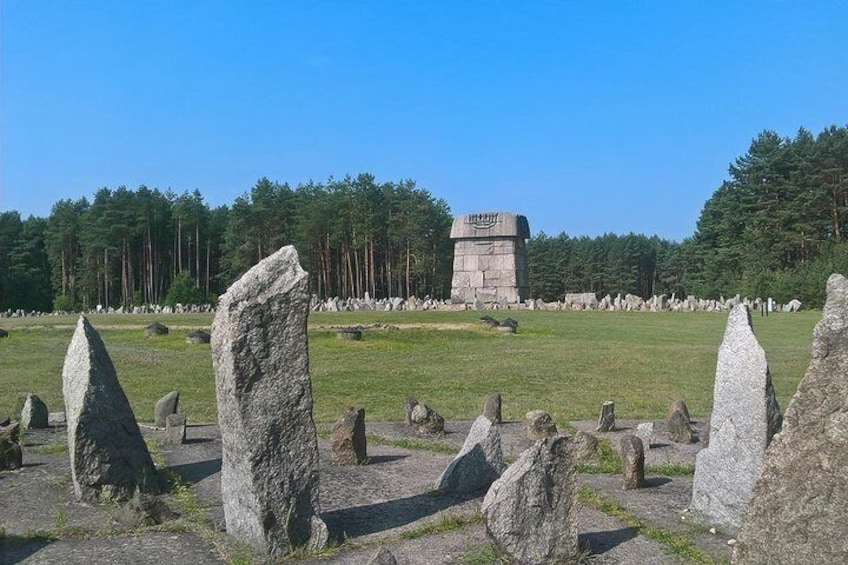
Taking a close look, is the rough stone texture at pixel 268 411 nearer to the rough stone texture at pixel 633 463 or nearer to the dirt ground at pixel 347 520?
the dirt ground at pixel 347 520

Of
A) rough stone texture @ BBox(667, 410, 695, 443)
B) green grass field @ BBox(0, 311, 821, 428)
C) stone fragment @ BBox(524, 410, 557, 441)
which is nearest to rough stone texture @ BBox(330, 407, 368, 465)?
stone fragment @ BBox(524, 410, 557, 441)

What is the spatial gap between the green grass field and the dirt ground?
4230 mm

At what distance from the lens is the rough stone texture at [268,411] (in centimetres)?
554

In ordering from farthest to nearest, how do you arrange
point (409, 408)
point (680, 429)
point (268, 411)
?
point (409, 408) < point (680, 429) < point (268, 411)

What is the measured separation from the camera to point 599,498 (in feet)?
22.4

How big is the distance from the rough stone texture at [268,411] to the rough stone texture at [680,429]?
5.83 metres

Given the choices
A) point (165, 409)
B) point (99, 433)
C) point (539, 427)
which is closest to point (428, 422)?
point (539, 427)

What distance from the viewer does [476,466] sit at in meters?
7.14

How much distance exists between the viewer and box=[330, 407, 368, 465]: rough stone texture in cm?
821

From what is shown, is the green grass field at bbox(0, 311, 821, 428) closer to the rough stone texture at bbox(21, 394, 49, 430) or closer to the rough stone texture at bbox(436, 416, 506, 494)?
the rough stone texture at bbox(21, 394, 49, 430)

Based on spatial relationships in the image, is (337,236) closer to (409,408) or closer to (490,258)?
(490,258)

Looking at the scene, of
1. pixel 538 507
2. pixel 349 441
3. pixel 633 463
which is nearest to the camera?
pixel 538 507

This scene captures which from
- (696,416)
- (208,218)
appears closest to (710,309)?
(696,416)

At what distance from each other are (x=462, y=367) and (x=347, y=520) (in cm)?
1306
